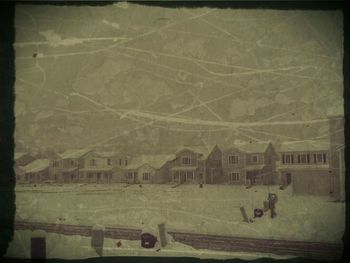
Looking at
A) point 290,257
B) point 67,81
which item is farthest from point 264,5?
point 290,257

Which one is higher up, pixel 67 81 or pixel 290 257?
pixel 67 81

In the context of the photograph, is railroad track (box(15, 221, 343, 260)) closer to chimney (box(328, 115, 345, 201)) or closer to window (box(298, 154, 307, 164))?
chimney (box(328, 115, 345, 201))

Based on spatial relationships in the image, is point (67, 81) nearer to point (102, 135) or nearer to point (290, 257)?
point (102, 135)

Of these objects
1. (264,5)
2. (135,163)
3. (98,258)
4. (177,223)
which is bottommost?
(98,258)

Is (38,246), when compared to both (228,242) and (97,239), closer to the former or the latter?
(97,239)

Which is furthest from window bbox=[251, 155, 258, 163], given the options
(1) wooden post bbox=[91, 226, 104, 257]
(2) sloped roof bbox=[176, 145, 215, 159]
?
(1) wooden post bbox=[91, 226, 104, 257]

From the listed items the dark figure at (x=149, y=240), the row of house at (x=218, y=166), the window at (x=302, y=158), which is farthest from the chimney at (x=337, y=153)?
the dark figure at (x=149, y=240)
